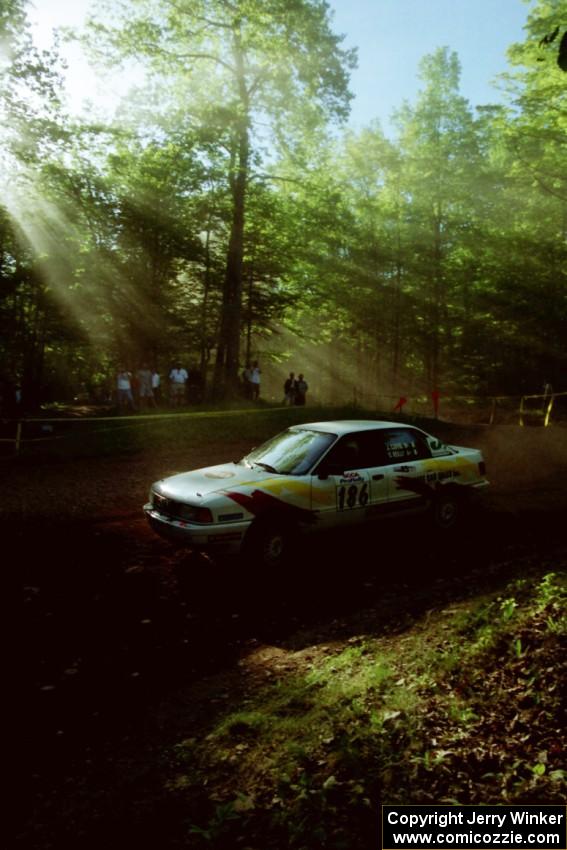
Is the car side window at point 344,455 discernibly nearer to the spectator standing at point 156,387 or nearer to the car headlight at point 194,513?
the car headlight at point 194,513

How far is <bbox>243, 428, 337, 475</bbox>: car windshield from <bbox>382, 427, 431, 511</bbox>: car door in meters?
1.04

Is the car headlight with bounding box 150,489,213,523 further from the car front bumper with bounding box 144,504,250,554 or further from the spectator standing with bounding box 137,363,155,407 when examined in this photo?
the spectator standing with bounding box 137,363,155,407

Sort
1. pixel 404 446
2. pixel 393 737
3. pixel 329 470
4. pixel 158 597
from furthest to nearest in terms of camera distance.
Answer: pixel 404 446
pixel 329 470
pixel 158 597
pixel 393 737

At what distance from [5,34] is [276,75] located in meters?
9.90

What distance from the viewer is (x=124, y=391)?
2083 cm

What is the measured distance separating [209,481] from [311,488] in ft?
4.42

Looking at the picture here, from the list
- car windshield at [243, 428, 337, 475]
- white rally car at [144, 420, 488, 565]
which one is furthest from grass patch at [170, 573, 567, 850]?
car windshield at [243, 428, 337, 475]

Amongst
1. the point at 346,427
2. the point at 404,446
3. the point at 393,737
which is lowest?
the point at 393,737

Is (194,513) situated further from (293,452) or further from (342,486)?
(342,486)

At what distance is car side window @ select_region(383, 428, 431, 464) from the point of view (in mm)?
8297

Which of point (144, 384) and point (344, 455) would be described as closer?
point (344, 455)

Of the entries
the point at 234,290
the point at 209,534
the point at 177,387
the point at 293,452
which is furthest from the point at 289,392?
the point at 209,534

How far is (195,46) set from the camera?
21.2 metres

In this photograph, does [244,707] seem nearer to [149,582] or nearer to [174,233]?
[149,582]
